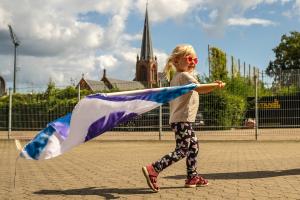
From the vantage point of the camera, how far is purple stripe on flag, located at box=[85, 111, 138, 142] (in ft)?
18.3

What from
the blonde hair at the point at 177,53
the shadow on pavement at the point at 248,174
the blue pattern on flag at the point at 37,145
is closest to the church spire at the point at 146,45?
the shadow on pavement at the point at 248,174

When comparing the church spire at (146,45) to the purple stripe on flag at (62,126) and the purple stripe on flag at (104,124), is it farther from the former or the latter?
the purple stripe on flag at (62,126)

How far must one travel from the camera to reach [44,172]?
8109mm

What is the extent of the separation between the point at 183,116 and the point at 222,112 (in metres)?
13.1

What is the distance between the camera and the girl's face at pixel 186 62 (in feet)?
19.7

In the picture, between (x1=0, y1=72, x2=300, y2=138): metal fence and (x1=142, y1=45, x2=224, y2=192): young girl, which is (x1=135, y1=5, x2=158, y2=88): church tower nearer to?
(x1=0, y1=72, x2=300, y2=138): metal fence

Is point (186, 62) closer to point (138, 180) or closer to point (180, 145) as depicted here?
point (180, 145)

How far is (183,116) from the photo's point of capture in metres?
5.87

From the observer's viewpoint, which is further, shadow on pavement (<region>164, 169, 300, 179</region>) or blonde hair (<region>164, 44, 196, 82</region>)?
shadow on pavement (<region>164, 169, 300, 179</region>)

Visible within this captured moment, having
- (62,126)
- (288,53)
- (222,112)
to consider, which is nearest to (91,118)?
(62,126)

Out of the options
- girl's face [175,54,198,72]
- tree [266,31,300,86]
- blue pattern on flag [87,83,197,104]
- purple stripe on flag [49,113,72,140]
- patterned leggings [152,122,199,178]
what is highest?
tree [266,31,300,86]

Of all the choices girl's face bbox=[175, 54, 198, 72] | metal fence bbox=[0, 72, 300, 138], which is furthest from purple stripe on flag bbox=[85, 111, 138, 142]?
metal fence bbox=[0, 72, 300, 138]

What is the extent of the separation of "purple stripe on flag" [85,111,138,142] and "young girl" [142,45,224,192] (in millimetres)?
636

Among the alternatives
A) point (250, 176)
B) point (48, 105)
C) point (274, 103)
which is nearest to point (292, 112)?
point (274, 103)
